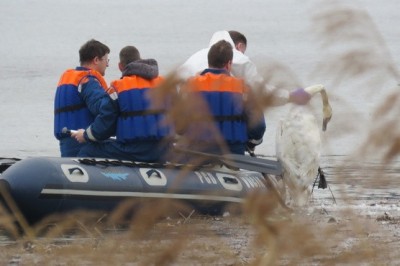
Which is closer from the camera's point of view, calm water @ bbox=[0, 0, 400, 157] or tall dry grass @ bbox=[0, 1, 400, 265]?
tall dry grass @ bbox=[0, 1, 400, 265]

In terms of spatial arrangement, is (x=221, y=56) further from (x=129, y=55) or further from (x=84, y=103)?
(x=84, y=103)

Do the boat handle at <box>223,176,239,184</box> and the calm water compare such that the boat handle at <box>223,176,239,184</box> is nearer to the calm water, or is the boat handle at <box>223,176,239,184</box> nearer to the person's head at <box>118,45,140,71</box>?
the person's head at <box>118,45,140,71</box>

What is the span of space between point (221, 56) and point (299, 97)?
13.8 ft

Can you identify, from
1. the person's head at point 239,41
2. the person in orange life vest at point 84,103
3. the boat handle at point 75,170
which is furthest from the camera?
the person's head at point 239,41

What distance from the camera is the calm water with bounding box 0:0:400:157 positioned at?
433 centimetres

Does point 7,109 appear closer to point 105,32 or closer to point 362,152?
point 362,152

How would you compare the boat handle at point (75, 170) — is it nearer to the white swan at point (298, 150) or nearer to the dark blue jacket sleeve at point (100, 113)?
the dark blue jacket sleeve at point (100, 113)

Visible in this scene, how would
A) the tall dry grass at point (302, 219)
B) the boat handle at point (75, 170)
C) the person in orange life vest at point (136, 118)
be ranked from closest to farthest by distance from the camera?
1. the tall dry grass at point (302, 219)
2. the boat handle at point (75, 170)
3. the person in orange life vest at point (136, 118)

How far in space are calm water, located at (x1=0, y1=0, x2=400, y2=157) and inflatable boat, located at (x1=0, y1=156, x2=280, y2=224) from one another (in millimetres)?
1644

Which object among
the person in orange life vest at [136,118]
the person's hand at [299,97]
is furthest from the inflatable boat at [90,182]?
the person's hand at [299,97]

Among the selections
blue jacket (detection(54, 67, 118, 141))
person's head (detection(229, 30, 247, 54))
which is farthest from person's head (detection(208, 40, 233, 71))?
person's head (detection(229, 30, 247, 54))

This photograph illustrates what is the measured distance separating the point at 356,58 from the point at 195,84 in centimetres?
54

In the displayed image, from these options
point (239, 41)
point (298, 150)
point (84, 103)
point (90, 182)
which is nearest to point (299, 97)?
point (90, 182)

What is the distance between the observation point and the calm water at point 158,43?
4328 millimetres
